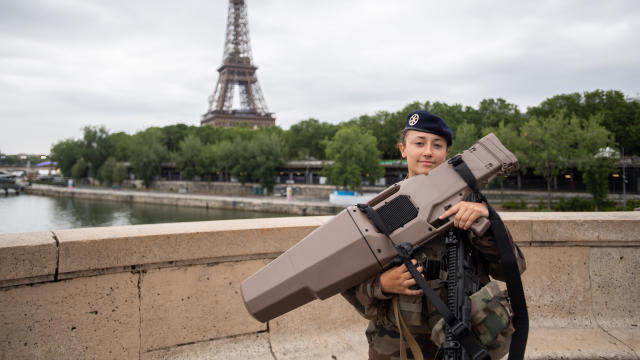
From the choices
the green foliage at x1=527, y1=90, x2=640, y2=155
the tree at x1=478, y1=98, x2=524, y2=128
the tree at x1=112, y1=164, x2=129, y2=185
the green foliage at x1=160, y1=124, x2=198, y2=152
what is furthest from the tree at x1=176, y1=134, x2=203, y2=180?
the green foliage at x1=527, y1=90, x2=640, y2=155

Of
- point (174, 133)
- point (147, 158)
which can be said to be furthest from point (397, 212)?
point (174, 133)

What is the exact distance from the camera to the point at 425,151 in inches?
82.6

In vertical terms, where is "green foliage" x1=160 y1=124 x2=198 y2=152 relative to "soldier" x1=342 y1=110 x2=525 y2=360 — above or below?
above

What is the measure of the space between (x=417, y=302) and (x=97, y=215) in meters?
51.3

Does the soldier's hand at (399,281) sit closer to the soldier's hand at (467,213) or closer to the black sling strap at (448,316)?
the black sling strap at (448,316)

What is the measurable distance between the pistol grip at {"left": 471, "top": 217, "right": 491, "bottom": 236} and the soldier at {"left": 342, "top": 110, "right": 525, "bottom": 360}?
0.06 feet

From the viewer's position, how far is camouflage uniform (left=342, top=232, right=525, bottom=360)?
184 cm

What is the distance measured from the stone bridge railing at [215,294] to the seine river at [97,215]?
3910 cm

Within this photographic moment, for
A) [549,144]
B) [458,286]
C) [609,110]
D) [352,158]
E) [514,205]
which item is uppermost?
[609,110]

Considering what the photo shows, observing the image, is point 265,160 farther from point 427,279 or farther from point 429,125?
point 427,279

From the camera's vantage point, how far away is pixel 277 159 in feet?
193

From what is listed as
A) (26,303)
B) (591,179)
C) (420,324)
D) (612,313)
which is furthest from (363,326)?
(591,179)

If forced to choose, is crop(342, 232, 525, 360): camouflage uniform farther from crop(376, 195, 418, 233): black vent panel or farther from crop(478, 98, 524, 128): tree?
crop(478, 98, 524, 128): tree

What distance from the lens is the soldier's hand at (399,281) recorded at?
173 cm
